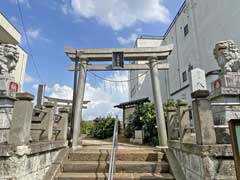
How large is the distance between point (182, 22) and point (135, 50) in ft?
26.5

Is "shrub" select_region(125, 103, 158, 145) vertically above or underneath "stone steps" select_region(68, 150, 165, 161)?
above

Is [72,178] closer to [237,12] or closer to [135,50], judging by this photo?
[135,50]

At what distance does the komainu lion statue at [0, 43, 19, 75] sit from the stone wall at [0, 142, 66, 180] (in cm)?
142

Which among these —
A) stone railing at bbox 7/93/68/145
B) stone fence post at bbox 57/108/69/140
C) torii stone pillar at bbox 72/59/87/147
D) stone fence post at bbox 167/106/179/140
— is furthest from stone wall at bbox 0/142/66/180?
stone fence post at bbox 167/106/179/140

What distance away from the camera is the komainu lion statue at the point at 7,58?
10.5 feet

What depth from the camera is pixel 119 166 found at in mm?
3840

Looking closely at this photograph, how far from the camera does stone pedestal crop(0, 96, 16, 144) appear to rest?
2908mm

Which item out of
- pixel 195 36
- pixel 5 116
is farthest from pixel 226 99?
pixel 195 36

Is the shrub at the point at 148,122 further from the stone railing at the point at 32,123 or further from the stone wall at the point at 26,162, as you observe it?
the stone wall at the point at 26,162

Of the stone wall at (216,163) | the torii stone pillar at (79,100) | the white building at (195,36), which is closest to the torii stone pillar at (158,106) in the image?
the torii stone pillar at (79,100)

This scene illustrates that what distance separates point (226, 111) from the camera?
8.87ft

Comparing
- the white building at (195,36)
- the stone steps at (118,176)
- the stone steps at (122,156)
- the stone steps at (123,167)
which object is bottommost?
the stone steps at (118,176)

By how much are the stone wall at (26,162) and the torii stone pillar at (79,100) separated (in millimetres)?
1288

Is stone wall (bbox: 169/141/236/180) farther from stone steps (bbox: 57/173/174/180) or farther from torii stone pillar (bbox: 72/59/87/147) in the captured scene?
torii stone pillar (bbox: 72/59/87/147)
